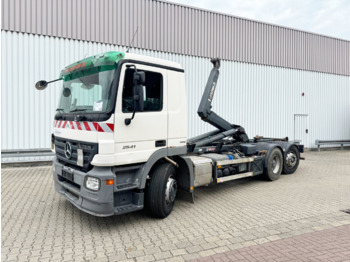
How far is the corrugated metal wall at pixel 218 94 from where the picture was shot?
9.53m

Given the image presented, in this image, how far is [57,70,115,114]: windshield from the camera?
4062 mm

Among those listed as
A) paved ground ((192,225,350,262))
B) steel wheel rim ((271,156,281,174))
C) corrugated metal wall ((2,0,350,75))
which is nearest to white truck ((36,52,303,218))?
paved ground ((192,225,350,262))

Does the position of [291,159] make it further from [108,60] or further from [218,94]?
[108,60]

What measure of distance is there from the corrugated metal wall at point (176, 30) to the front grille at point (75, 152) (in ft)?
22.1

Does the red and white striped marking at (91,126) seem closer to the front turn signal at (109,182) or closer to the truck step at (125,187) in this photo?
the front turn signal at (109,182)

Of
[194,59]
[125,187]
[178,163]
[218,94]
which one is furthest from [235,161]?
[194,59]

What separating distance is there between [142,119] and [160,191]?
4.25ft

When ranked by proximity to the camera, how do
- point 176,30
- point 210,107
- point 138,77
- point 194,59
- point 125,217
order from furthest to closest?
point 194,59, point 176,30, point 210,107, point 125,217, point 138,77

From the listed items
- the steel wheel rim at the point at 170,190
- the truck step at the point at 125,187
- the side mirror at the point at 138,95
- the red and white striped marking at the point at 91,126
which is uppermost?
the side mirror at the point at 138,95

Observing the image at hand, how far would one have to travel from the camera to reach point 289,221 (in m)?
4.71

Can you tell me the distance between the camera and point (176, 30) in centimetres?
1194

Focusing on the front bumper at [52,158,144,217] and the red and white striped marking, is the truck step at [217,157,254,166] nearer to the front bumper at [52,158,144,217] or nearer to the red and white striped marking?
the front bumper at [52,158,144,217]

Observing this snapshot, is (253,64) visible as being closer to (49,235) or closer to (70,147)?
(70,147)

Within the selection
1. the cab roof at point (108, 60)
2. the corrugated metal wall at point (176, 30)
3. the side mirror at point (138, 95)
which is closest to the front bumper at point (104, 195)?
the side mirror at point (138, 95)
